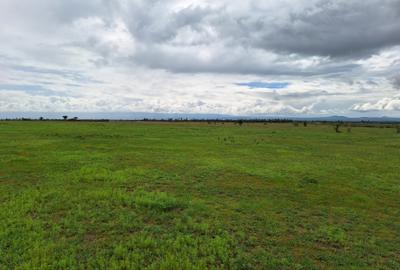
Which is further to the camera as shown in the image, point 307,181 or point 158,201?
point 307,181

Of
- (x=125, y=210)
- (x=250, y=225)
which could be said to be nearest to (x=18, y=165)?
(x=125, y=210)

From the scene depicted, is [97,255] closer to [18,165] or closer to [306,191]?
[306,191]

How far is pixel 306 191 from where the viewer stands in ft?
37.6

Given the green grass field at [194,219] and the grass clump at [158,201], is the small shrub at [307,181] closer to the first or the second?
the green grass field at [194,219]

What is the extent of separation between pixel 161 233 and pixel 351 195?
8.63 metres

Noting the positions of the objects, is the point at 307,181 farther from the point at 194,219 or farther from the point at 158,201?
the point at 158,201

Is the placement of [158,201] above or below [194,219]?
above

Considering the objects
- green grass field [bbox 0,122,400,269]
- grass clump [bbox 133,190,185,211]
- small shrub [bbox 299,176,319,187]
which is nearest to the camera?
green grass field [bbox 0,122,400,269]

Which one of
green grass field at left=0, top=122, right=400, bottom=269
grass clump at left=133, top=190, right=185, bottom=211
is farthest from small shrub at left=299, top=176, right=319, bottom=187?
grass clump at left=133, top=190, right=185, bottom=211

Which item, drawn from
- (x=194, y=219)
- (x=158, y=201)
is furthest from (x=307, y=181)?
(x=158, y=201)

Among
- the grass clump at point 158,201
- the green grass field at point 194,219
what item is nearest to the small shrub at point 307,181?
the green grass field at point 194,219

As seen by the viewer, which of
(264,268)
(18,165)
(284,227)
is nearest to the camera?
(264,268)

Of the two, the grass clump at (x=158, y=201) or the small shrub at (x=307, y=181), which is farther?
the small shrub at (x=307, y=181)

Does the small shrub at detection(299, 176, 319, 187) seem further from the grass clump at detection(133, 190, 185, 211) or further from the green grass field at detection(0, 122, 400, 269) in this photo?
the grass clump at detection(133, 190, 185, 211)
